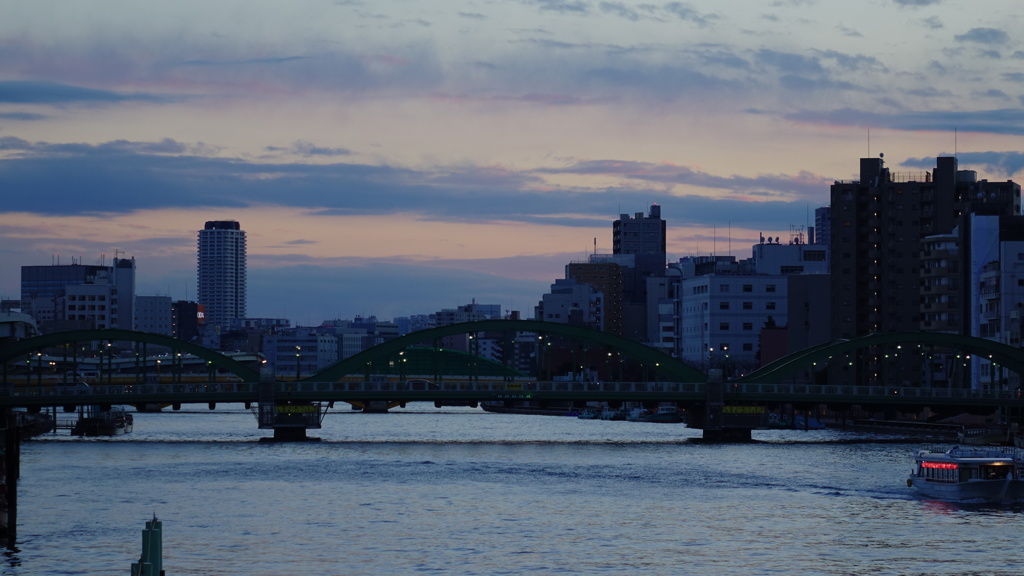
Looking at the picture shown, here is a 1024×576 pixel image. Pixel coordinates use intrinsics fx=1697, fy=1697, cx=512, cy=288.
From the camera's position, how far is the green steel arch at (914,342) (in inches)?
5468

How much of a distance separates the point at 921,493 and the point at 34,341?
78.0m

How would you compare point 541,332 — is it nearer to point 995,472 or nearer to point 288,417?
point 288,417

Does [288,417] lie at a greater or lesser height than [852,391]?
lesser

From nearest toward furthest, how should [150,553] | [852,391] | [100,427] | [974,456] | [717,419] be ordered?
[150,553]
[974,456]
[852,391]
[717,419]
[100,427]

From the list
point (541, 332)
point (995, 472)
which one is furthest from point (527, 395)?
point (995, 472)

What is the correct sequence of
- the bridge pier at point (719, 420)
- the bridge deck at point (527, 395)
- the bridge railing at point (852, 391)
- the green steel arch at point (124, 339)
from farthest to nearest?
1. the green steel arch at point (124, 339)
2. the bridge pier at point (719, 420)
3. the bridge railing at point (852, 391)
4. the bridge deck at point (527, 395)

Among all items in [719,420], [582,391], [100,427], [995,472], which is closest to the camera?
[995,472]

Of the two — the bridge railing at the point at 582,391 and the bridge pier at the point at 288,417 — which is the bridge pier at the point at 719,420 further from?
the bridge pier at the point at 288,417

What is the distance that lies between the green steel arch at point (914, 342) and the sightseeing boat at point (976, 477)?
2119 inches

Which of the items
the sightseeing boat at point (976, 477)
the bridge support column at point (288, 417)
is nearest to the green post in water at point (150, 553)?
the sightseeing boat at point (976, 477)

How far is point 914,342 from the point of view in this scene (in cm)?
14075

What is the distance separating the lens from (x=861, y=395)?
13362cm

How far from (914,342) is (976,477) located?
57579 mm

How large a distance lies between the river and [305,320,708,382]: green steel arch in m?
12.8
